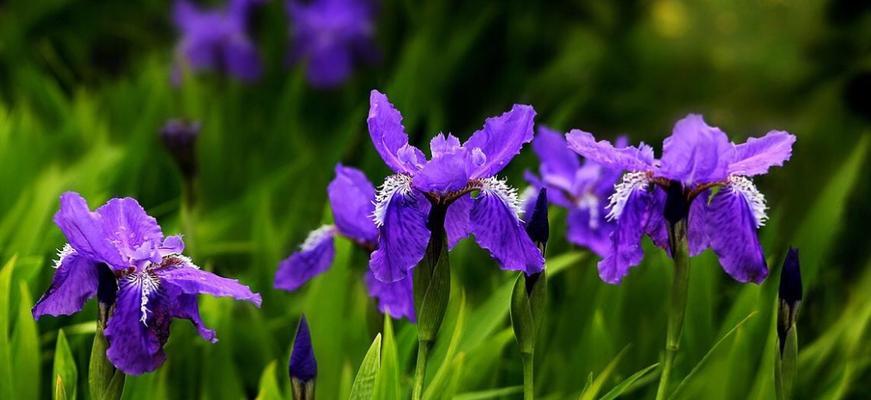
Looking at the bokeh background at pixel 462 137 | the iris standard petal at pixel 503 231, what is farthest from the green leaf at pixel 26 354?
the iris standard petal at pixel 503 231

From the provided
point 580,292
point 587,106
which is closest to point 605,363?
point 580,292

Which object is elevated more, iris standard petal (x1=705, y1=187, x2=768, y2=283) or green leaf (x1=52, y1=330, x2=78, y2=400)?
green leaf (x1=52, y1=330, x2=78, y2=400)

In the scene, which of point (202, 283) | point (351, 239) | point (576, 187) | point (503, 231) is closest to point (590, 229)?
point (576, 187)

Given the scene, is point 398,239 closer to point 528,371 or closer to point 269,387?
point 528,371

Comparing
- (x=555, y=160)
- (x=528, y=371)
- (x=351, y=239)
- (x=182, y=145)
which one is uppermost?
(x=182, y=145)

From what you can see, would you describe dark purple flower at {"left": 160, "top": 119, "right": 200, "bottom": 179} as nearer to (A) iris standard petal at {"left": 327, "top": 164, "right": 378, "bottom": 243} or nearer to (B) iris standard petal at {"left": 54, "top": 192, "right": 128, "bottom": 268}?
(A) iris standard petal at {"left": 327, "top": 164, "right": 378, "bottom": 243}

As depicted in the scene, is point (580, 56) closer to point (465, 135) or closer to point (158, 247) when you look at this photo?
point (465, 135)

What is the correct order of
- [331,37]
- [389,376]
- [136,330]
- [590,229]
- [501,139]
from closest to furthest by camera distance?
[136,330]
[501,139]
[389,376]
[590,229]
[331,37]

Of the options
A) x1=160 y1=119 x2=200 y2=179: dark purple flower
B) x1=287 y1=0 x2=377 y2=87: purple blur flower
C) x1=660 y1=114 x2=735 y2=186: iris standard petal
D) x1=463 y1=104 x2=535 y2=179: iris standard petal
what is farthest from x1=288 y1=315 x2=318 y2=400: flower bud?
x1=287 y1=0 x2=377 y2=87: purple blur flower
